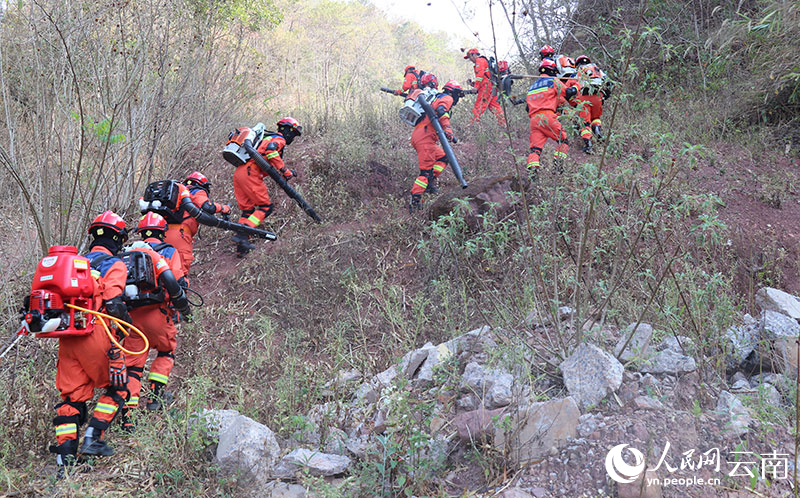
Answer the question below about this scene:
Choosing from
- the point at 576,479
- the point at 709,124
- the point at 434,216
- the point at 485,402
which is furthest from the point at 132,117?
the point at 709,124

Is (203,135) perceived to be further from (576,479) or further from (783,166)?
(783,166)

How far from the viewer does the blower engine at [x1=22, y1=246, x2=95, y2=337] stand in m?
3.39

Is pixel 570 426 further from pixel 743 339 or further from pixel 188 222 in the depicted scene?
pixel 188 222

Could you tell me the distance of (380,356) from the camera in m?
4.74

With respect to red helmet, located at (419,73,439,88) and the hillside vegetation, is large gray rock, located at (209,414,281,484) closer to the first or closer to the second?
the hillside vegetation

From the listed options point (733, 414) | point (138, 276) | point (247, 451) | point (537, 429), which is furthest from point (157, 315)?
point (733, 414)

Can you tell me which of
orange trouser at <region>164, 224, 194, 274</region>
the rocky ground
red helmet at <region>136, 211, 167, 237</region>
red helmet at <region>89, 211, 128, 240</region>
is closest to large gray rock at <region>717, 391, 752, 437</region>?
the rocky ground

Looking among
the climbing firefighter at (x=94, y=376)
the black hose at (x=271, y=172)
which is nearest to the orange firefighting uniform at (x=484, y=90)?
the black hose at (x=271, y=172)

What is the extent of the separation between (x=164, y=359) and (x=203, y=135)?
16.8 ft

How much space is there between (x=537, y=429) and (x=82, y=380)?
2.94 meters

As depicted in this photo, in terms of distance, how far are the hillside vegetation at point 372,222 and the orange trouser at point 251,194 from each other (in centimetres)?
49

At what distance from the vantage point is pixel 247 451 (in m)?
3.07

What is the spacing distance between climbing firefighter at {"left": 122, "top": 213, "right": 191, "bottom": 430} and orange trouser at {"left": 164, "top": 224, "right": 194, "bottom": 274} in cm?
88

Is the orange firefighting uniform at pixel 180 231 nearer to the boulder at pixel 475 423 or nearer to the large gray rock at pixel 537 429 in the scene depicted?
the boulder at pixel 475 423
